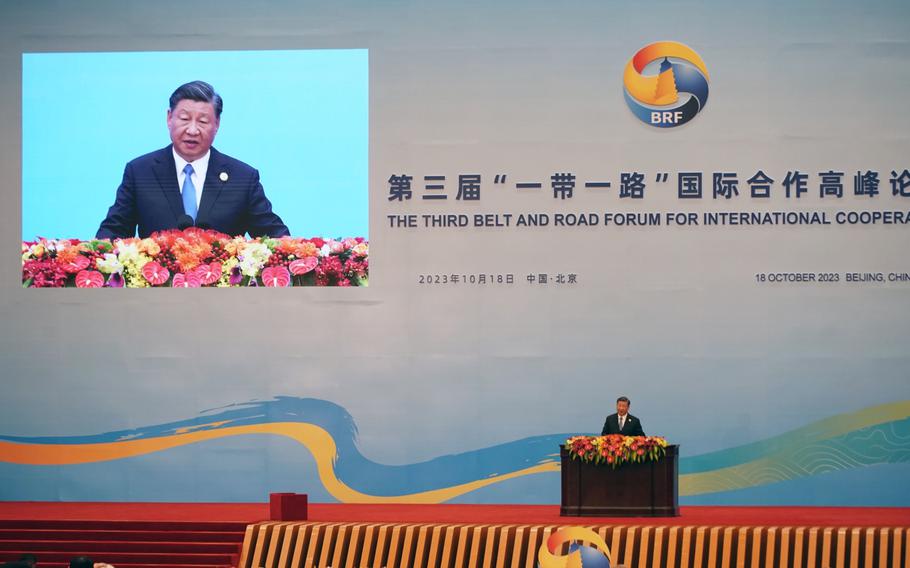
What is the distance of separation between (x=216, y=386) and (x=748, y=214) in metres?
5.03

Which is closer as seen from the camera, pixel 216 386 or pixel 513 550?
pixel 513 550

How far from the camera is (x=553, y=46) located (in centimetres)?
1199

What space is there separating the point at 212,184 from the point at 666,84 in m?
4.22

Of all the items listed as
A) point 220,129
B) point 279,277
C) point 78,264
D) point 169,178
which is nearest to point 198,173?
point 169,178

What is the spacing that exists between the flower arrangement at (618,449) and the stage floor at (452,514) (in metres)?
0.44

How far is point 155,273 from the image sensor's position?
480 inches

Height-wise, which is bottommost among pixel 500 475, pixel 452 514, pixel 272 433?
pixel 452 514

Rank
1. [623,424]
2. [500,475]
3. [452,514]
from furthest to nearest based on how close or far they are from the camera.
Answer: [500,475] → [452,514] → [623,424]

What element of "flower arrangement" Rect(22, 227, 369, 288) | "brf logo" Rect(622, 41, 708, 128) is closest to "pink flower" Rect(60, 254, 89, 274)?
"flower arrangement" Rect(22, 227, 369, 288)

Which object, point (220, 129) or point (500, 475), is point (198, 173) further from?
point (500, 475)

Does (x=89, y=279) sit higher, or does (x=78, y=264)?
(x=78, y=264)

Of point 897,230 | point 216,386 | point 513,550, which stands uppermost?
point 897,230

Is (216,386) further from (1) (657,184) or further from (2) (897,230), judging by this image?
(2) (897,230)

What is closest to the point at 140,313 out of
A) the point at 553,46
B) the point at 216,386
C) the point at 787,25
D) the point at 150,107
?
the point at 216,386
